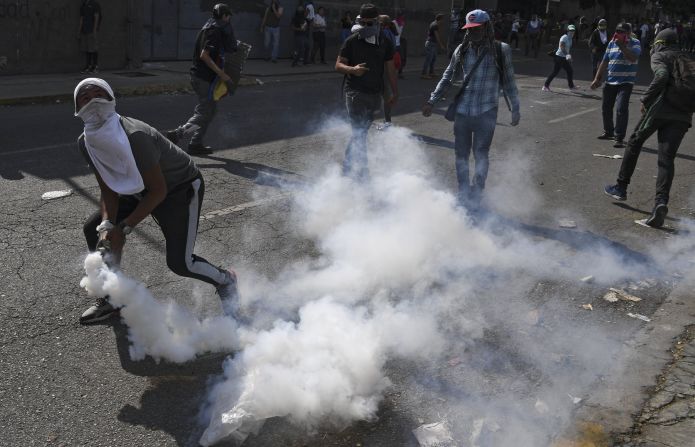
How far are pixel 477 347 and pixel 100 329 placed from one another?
2.20 metres

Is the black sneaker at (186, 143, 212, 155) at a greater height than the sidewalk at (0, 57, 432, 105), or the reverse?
the sidewalk at (0, 57, 432, 105)

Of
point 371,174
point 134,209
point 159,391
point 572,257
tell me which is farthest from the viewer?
point 371,174

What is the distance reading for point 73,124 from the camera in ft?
31.1

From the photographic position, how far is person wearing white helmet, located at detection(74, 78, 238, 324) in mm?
3225

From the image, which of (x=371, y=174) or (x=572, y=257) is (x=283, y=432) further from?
(x=371, y=174)

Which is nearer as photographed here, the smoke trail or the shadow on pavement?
the smoke trail

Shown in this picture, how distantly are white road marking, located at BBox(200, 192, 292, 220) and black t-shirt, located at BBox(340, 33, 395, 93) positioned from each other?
1343mm

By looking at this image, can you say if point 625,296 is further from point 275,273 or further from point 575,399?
point 275,273

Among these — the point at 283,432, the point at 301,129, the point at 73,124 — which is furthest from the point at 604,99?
the point at 283,432

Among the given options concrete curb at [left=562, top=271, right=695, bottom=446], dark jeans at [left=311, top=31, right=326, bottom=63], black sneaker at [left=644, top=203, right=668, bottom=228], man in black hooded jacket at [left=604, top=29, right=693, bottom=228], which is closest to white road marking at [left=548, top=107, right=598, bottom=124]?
man in black hooded jacket at [left=604, top=29, right=693, bottom=228]

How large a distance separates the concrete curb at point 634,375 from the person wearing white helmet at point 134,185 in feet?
6.81

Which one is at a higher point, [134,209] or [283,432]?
[134,209]

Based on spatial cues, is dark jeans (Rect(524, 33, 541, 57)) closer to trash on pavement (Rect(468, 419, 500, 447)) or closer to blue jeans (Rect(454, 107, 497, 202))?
blue jeans (Rect(454, 107, 497, 202))

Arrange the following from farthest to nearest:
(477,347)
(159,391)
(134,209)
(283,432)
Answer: (477,347) < (134,209) < (159,391) < (283,432)
